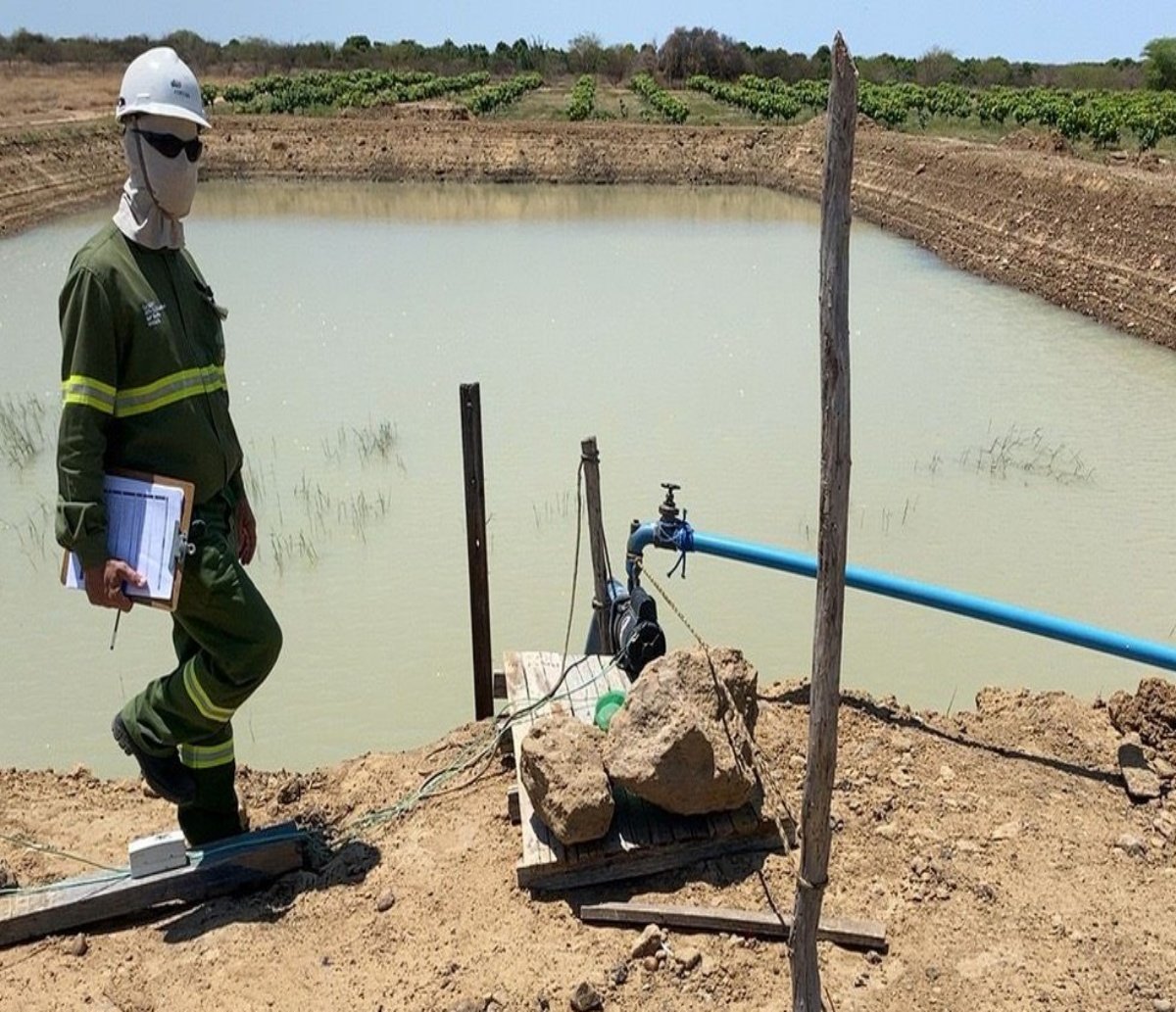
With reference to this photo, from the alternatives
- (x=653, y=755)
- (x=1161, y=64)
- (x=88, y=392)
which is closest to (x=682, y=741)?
(x=653, y=755)

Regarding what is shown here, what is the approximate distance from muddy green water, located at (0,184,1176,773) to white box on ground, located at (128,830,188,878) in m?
1.37

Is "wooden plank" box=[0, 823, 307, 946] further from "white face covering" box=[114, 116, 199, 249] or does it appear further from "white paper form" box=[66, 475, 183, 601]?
"white face covering" box=[114, 116, 199, 249]

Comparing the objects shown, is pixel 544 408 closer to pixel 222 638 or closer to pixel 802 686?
pixel 802 686

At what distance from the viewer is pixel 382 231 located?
1767 cm

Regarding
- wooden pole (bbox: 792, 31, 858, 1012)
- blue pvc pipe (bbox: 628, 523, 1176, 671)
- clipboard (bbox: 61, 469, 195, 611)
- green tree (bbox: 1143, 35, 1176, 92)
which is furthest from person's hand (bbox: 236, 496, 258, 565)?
green tree (bbox: 1143, 35, 1176, 92)

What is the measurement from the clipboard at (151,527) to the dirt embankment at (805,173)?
10712 millimetres

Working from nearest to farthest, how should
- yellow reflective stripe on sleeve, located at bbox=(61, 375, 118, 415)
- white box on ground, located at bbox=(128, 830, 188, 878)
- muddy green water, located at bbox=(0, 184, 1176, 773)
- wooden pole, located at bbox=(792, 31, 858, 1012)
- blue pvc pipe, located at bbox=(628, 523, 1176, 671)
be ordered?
wooden pole, located at bbox=(792, 31, 858, 1012)
yellow reflective stripe on sleeve, located at bbox=(61, 375, 118, 415)
white box on ground, located at bbox=(128, 830, 188, 878)
blue pvc pipe, located at bbox=(628, 523, 1176, 671)
muddy green water, located at bbox=(0, 184, 1176, 773)

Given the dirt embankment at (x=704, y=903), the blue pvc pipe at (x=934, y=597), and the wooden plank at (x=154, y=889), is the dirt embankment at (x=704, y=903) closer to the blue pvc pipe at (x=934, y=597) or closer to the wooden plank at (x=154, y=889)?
the wooden plank at (x=154, y=889)

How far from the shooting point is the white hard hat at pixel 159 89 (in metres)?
2.47

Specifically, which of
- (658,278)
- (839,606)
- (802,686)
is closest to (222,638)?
(839,606)

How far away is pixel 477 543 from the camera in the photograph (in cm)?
390

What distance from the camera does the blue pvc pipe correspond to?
3434 millimetres

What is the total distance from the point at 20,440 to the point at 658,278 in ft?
28.5

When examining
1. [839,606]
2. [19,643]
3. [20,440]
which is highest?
[839,606]
